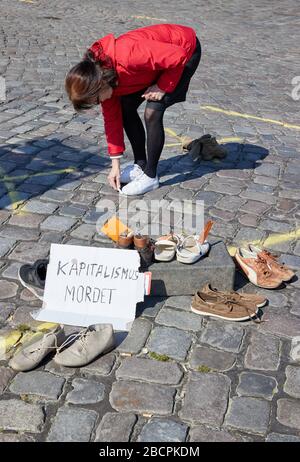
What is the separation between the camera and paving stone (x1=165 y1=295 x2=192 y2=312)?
379 cm

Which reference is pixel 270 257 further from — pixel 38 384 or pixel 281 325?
pixel 38 384

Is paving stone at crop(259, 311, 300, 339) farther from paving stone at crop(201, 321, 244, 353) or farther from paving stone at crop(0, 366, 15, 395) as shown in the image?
paving stone at crop(0, 366, 15, 395)

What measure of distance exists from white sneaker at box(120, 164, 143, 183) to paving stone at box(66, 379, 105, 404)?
2635 mm

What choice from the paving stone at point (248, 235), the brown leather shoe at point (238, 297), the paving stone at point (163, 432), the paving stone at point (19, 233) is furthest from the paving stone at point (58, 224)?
the paving stone at point (163, 432)

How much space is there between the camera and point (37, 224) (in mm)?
4727

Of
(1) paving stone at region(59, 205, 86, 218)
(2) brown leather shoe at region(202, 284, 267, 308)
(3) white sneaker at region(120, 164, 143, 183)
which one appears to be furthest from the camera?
(3) white sneaker at region(120, 164, 143, 183)

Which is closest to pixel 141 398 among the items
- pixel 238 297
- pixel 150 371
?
pixel 150 371

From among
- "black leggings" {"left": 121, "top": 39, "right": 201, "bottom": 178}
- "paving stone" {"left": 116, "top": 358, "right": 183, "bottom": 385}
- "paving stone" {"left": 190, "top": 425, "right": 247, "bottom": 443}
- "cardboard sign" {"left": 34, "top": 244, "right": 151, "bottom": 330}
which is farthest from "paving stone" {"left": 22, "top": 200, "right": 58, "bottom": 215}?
"paving stone" {"left": 190, "top": 425, "right": 247, "bottom": 443}

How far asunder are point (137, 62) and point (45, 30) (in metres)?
8.57

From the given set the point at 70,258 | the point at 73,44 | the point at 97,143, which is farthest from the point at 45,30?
the point at 70,258

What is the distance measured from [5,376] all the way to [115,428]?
0.68 m

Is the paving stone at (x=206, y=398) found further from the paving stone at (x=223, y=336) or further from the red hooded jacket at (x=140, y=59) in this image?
the red hooded jacket at (x=140, y=59)
